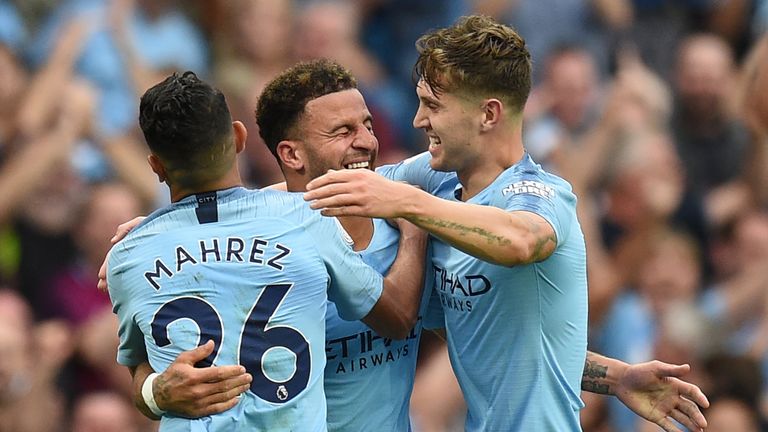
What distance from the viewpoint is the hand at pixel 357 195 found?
3904 millimetres

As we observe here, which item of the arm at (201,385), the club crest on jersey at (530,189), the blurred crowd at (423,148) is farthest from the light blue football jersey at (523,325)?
the blurred crowd at (423,148)

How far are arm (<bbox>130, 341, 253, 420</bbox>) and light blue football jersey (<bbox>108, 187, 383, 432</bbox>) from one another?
4cm

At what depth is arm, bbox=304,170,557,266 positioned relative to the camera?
3.93 meters

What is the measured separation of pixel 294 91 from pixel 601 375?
5.08 feet

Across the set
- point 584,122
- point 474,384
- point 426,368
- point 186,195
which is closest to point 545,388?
point 474,384

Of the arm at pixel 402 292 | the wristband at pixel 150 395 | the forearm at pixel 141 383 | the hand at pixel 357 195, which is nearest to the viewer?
the hand at pixel 357 195

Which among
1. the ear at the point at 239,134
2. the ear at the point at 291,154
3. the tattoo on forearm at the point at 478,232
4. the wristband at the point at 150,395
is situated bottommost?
the wristband at the point at 150,395

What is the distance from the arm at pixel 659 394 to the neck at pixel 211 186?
1.68 meters

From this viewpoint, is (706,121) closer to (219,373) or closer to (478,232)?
(478,232)

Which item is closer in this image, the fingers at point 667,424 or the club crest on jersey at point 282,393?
the club crest on jersey at point 282,393

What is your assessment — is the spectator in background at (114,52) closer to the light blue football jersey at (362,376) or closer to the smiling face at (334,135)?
the smiling face at (334,135)

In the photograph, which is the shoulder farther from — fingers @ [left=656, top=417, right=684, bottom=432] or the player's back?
fingers @ [left=656, top=417, right=684, bottom=432]

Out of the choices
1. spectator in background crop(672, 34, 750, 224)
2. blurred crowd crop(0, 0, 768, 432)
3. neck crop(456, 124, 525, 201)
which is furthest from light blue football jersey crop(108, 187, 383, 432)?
spectator in background crop(672, 34, 750, 224)

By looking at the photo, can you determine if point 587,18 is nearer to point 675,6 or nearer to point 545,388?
point 675,6
